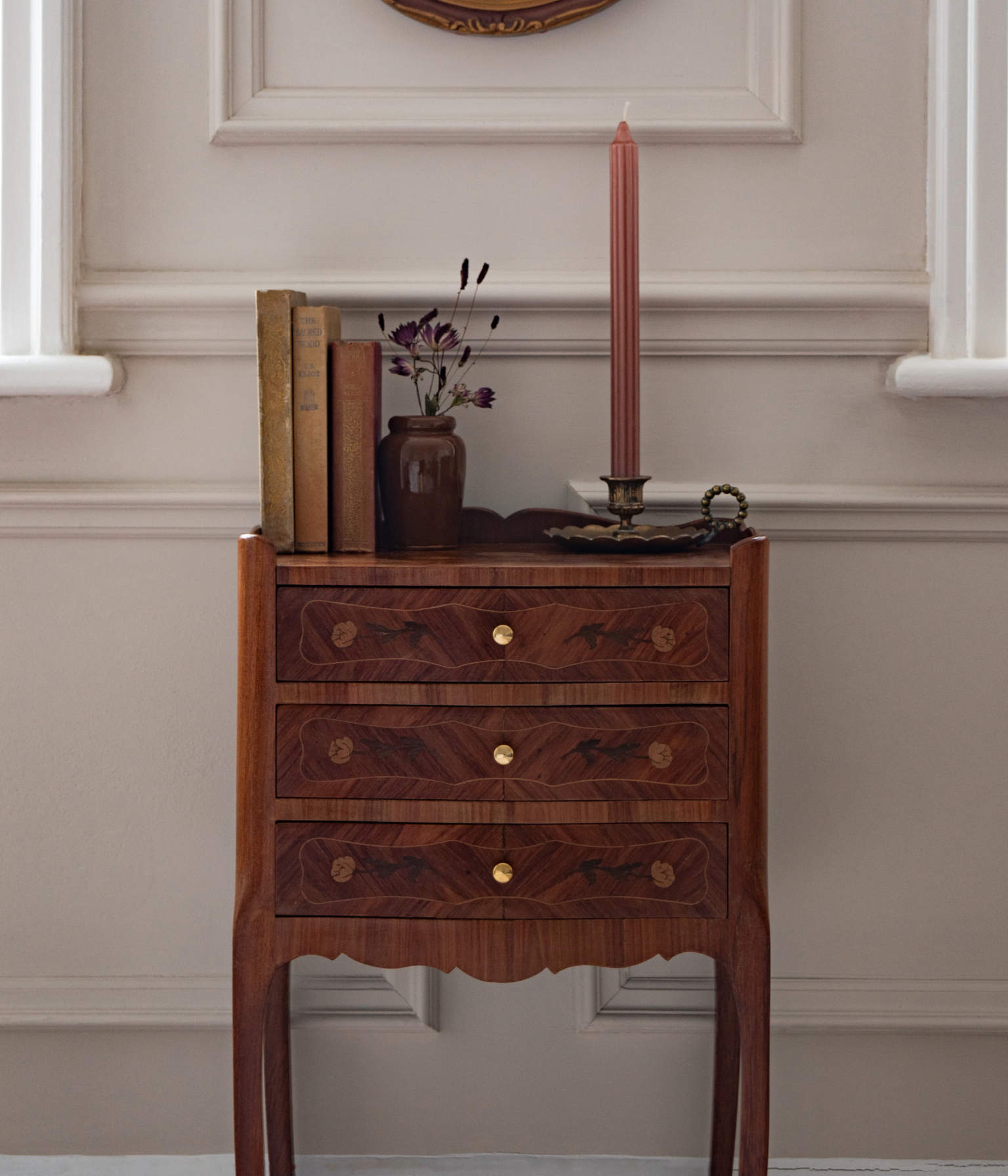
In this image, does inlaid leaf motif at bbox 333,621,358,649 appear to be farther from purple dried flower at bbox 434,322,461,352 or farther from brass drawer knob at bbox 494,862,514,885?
purple dried flower at bbox 434,322,461,352

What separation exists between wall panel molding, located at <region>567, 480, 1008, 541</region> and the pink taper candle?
8.6 inches

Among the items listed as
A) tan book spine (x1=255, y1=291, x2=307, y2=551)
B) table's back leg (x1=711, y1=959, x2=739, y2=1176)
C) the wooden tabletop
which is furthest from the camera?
table's back leg (x1=711, y1=959, x2=739, y2=1176)

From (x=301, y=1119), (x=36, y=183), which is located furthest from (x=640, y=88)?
(x=301, y=1119)

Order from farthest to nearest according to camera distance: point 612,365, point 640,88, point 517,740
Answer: point 640,88
point 612,365
point 517,740

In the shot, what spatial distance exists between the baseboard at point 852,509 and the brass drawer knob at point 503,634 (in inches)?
14.4

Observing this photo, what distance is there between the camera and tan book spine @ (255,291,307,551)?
100 cm

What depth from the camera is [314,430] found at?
1.01 meters

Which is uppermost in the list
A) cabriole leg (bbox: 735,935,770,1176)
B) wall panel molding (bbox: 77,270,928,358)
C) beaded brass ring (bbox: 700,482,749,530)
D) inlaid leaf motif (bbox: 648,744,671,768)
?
wall panel molding (bbox: 77,270,928,358)

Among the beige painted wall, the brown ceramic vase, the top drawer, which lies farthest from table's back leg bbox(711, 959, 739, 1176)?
the brown ceramic vase

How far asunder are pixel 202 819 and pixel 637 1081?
635mm

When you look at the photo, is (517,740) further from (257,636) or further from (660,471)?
(660,471)

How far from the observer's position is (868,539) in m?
1.24

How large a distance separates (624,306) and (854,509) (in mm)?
423

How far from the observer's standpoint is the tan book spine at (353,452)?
3.33 feet
